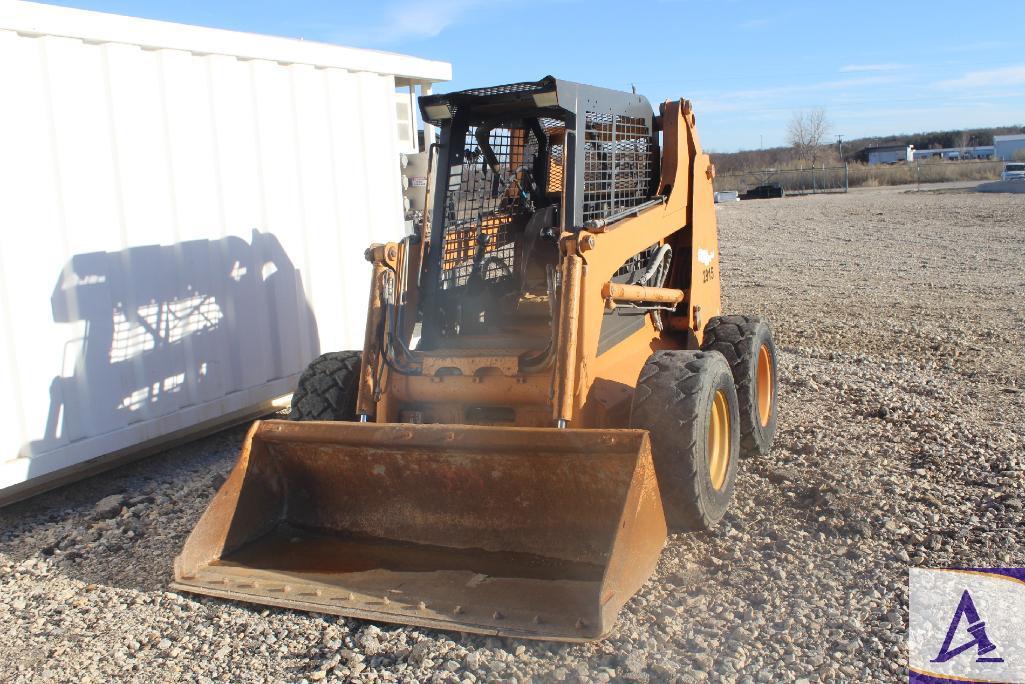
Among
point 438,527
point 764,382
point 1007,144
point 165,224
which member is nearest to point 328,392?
point 438,527

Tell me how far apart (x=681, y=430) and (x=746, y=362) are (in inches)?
65.7

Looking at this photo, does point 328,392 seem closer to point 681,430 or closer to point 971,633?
point 681,430

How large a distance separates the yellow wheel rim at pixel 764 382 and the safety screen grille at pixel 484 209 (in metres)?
1.97

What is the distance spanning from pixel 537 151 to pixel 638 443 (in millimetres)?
2552

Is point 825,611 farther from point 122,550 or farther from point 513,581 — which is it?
point 122,550

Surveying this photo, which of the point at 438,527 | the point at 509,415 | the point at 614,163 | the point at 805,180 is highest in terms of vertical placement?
the point at 614,163

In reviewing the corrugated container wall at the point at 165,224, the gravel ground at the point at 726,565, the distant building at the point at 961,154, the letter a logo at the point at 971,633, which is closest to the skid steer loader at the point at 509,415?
the gravel ground at the point at 726,565

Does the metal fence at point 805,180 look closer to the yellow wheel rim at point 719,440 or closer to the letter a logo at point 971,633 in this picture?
the yellow wheel rim at point 719,440

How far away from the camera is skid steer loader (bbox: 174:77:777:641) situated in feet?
14.8

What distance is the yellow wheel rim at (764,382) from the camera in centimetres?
676

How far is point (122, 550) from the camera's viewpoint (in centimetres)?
545

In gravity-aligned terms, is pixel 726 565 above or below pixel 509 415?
below

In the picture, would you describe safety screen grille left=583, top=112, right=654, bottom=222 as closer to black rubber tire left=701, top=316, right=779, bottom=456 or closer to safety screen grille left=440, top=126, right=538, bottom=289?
safety screen grille left=440, top=126, right=538, bottom=289

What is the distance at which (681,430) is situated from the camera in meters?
4.73
